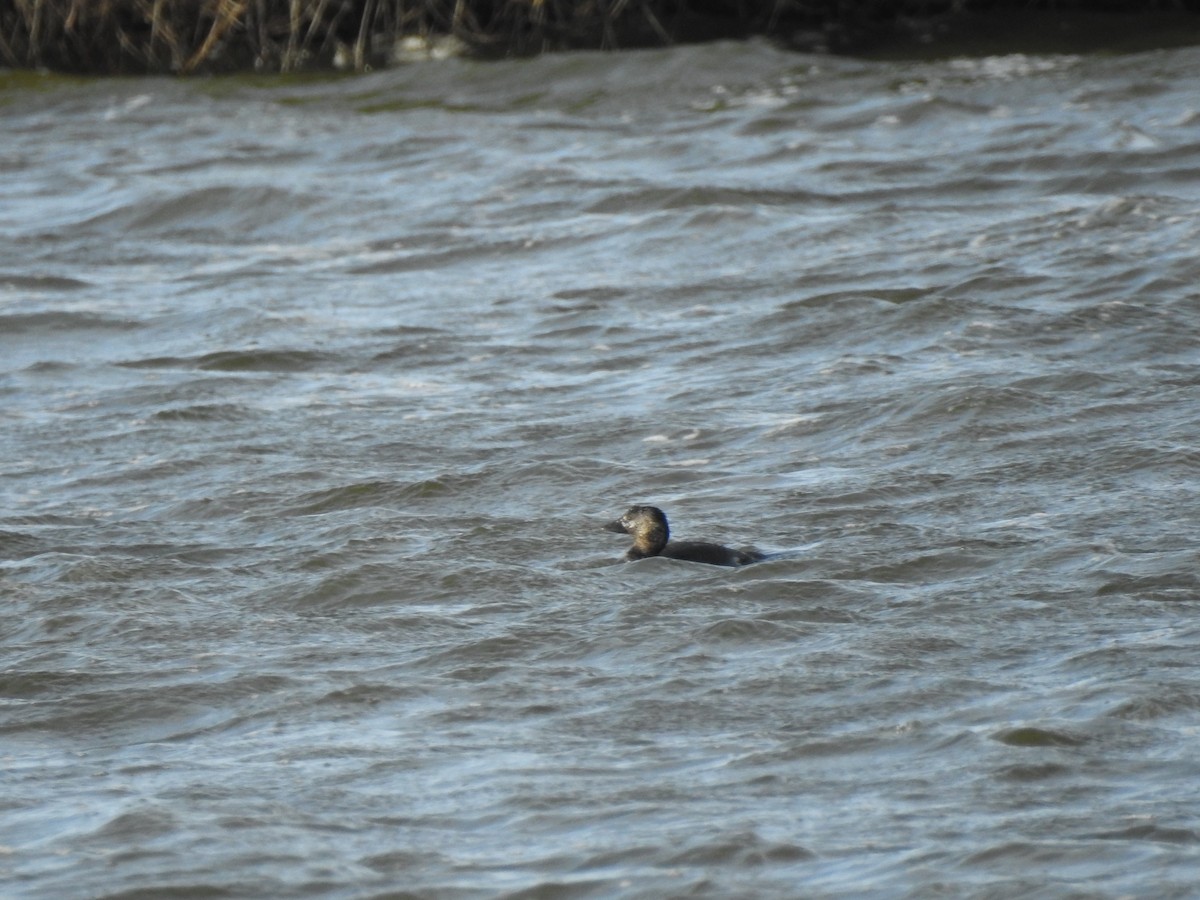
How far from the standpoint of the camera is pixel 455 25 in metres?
15.8

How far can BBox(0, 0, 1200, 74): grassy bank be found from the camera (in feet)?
51.7

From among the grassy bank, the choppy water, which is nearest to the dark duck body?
the choppy water

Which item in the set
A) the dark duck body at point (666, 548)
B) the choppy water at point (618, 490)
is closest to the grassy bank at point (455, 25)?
the choppy water at point (618, 490)

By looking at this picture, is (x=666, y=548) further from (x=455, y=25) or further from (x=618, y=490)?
(x=455, y=25)

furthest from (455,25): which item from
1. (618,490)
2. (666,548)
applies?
(666,548)

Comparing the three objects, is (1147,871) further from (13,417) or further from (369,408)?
(13,417)

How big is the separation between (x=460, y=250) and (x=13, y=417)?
133 inches

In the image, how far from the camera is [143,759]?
531 centimetres

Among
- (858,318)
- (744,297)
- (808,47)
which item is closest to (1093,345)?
(858,318)

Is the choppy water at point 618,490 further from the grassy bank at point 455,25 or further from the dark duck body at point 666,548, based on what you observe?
the grassy bank at point 455,25

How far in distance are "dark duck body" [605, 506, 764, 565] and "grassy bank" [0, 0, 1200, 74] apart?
31.0 feet

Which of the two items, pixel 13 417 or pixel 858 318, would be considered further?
pixel 858 318

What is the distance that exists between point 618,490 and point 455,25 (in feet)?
28.9

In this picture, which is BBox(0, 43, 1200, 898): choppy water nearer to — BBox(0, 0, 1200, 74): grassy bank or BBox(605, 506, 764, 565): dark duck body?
BBox(605, 506, 764, 565): dark duck body
